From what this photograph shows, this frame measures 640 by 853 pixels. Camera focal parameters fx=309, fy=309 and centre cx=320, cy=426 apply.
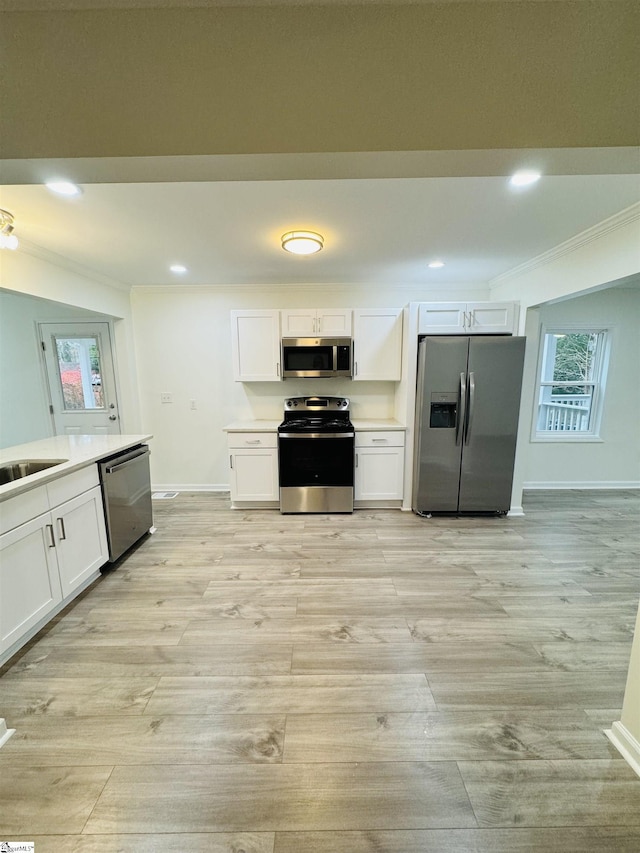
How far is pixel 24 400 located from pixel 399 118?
4.87m

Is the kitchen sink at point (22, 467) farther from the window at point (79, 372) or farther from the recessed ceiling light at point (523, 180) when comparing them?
the recessed ceiling light at point (523, 180)

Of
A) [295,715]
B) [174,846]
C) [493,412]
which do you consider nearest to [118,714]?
[174,846]

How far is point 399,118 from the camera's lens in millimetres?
977

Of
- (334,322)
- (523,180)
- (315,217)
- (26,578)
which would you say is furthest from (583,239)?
(26,578)

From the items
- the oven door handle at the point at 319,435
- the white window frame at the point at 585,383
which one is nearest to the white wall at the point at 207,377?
the oven door handle at the point at 319,435

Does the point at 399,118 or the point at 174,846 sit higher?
the point at 399,118

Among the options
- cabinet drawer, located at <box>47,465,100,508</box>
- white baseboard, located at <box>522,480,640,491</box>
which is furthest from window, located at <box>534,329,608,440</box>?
cabinet drawer, located at <box>47,465,100,508</box>

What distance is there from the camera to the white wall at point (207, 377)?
370cm

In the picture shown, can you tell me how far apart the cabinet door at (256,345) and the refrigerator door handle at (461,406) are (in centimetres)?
192

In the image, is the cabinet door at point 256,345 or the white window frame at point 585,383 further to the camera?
the white window frame at point 585,383

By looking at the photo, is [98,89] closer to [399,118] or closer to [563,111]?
[399,118]

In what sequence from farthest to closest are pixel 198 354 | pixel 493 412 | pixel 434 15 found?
1. pixel 198 354
2. pixel 493 412
3. pixel 434 15

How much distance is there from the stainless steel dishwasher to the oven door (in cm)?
128

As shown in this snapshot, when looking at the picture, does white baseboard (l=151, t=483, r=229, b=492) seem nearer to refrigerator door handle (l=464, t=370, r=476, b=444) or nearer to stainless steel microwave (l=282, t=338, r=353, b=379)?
Answer: stainless steel microwave (l=282, t=338, r=353, b=379)
